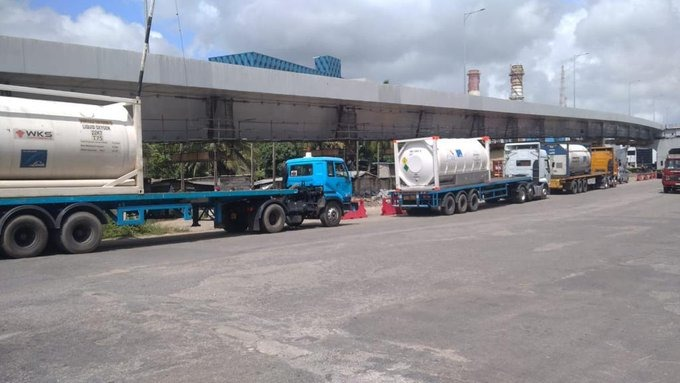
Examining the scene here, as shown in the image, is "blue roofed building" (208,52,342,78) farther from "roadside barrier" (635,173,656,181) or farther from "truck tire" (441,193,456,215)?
"roadside barrier" (635,173,656,181)

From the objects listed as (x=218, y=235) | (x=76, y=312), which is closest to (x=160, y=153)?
(x=218, y=235)

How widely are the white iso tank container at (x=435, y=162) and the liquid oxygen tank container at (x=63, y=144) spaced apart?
1350cm

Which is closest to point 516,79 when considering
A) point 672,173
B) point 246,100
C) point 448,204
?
point 672,173

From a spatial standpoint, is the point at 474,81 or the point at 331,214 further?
the point at 474,81

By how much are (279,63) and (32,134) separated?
3326 cm

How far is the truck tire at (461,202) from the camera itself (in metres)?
26.6

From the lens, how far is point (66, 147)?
14.0 metres

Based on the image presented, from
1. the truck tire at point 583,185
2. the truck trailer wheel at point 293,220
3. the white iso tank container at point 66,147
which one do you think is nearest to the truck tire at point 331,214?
the truck trailer wheel at point 293,220

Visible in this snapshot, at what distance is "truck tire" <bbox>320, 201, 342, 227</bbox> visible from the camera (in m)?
Answer: 21.3

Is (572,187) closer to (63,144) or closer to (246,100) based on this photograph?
(246,100)

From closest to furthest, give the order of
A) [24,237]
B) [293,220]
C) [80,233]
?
[24,237] < [80,233] < [293,220]

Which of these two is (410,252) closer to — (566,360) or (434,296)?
(434,296)

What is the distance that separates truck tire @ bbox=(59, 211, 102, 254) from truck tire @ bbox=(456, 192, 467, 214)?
1651 cm

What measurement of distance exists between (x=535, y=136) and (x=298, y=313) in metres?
47.2
